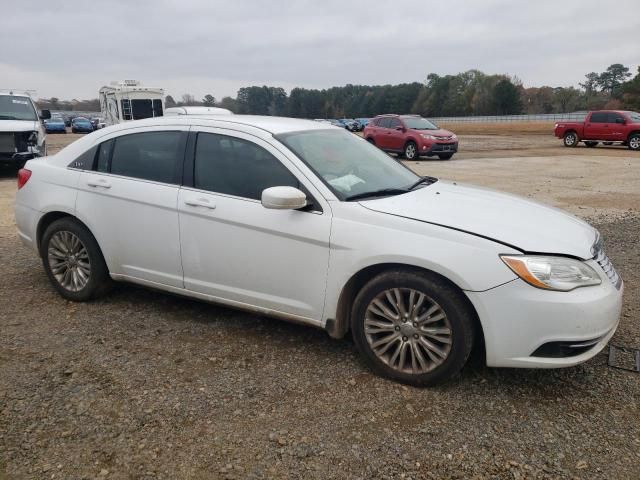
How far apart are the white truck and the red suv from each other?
11.4 metres

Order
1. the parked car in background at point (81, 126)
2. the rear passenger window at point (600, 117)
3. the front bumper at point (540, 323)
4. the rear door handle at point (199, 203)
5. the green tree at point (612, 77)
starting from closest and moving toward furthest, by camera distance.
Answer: the front bumper at point (540, 323) < the rear door handle at point (199, 203) < the rear passenger window at point (600, 117) < the parked car in background at point (81, 126) < the green tree at point (612, 77)

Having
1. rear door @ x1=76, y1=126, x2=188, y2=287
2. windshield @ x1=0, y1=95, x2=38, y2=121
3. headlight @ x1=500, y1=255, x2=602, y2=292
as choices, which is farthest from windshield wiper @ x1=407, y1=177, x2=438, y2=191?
windshield @ x1=0, y1=95, x2=38, y2=121

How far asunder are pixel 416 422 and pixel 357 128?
160ft

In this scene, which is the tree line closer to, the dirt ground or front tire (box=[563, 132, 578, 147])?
front tire (box=[563, 132, 578, 147])

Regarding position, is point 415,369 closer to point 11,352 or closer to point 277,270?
point 277,270

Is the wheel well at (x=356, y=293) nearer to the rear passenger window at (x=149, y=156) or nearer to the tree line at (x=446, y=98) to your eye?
the rear passenger window at (x=149, y=156)

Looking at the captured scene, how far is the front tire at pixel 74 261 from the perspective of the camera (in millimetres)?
Answer: 4273

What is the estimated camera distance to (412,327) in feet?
10.1

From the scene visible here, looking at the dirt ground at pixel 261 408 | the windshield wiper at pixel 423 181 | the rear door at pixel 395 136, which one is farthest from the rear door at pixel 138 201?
the rear door at pixel 395 136

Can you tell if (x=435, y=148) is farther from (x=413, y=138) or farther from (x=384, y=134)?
(x=384, y=134)

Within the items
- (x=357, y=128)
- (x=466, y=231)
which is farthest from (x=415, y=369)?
(x=357, y=128)

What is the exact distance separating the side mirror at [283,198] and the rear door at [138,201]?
889mm

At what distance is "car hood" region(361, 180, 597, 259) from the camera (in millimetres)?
2980

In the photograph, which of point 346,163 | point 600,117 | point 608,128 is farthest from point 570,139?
point 346,163
